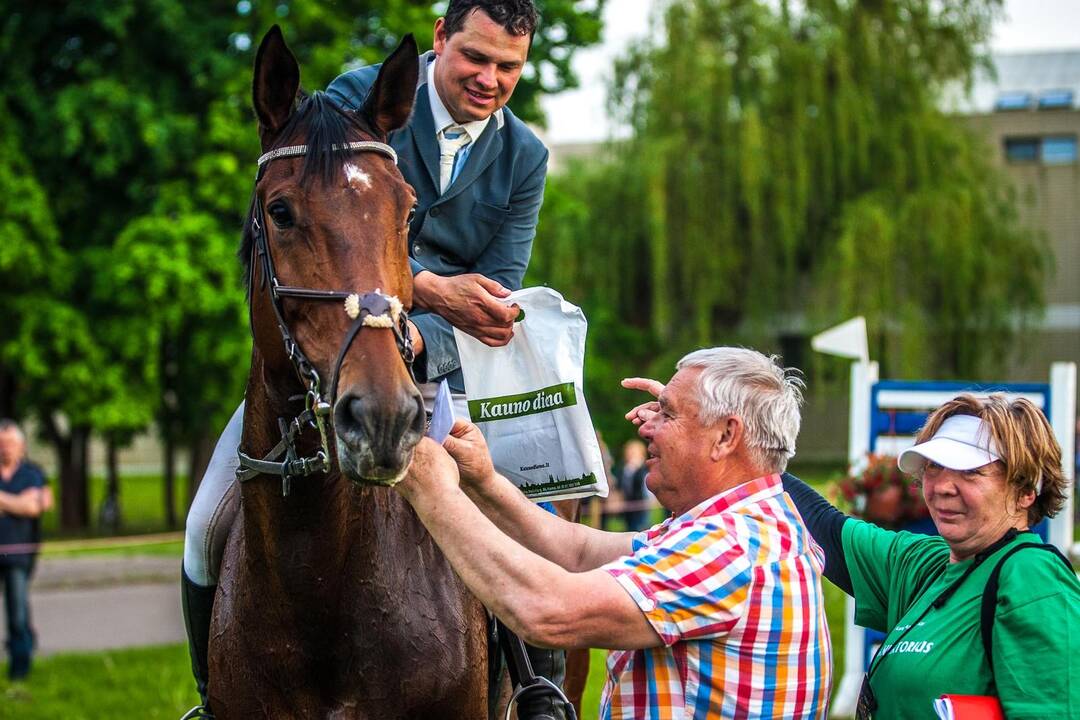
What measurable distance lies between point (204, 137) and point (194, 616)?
15489 millimetres

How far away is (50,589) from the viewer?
55.5ft

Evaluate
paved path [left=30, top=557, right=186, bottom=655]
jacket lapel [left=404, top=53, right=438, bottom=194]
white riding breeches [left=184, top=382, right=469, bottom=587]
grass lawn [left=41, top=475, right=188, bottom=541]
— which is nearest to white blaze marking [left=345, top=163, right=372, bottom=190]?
jacket lapel [left=404, top=53, right=438, bottom=194]

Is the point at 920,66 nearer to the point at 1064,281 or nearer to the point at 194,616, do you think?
the point at 1064,281

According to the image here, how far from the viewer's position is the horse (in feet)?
9.55

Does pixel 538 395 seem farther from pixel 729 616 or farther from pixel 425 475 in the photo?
pixel 729 616

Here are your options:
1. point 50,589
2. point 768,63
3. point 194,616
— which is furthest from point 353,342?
point 768,63

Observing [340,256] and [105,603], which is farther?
[105,603]

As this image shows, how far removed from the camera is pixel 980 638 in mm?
2918

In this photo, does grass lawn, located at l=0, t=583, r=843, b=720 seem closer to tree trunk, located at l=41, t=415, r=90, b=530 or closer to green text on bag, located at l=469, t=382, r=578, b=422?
green text on bag, located at l=469, t=382, r=578, b=422

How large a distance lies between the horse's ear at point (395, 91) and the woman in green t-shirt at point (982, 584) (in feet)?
5.50

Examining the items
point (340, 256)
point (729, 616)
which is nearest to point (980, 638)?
point (729, 616)

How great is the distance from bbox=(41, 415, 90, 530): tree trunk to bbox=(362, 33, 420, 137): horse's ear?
22.8 metres

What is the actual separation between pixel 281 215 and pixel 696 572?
1.35m

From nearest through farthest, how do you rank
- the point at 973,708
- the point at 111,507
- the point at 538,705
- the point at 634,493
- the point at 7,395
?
the point at 973,708
the point at 538,705
the point at 634,493
the point at 7,395
the point at 111,507
